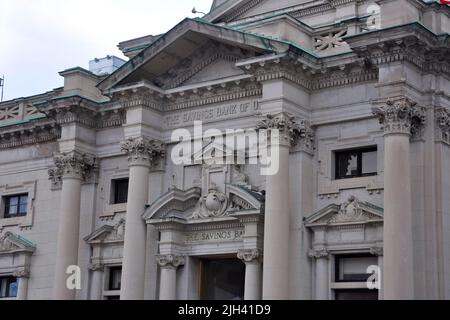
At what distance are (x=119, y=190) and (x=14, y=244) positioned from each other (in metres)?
4.11

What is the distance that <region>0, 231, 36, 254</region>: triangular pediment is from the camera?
29.5 m

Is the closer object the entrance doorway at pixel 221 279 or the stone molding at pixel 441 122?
the stone molding at pixel 441 122

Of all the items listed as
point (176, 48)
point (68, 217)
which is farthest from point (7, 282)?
point (176, 48)

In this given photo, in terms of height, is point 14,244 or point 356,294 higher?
point 14,244

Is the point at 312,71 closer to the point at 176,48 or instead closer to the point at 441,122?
the point at 441,122

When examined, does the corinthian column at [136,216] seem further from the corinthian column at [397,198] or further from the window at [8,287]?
the corinthian column at [397,198]

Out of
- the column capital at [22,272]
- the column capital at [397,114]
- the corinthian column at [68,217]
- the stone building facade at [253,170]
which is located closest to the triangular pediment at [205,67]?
the stone building facade at [253,170]

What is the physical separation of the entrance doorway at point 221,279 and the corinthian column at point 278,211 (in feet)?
8.15

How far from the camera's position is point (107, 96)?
2752 centimetres

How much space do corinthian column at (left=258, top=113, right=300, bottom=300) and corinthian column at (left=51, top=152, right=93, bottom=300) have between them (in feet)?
21.7

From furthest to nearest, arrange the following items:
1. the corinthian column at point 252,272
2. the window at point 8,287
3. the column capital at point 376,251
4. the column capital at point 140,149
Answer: the window at point 8,287 → the column capital at point 140,149 → the corinthian column at point 252,272 → the column capital at point 376,251

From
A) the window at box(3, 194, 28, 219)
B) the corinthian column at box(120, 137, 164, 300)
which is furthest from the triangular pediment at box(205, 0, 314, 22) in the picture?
the window at box(3, 194, 28, 219)

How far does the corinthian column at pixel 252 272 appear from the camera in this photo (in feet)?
79.0

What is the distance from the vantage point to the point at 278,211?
23344 millimetres
